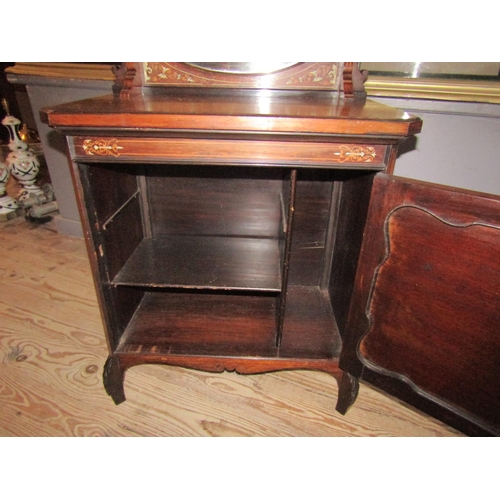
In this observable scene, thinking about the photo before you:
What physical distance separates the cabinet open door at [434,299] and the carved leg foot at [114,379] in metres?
0.82

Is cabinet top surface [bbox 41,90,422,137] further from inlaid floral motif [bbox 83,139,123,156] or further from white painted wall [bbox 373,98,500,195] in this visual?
white painted wall [bbox 373,98,500,195]

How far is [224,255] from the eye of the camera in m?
1.32

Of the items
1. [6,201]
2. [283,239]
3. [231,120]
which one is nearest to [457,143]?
[283,239]

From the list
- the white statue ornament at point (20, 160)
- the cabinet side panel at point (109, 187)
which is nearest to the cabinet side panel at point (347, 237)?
the cabinet side panel at point (109, 187)

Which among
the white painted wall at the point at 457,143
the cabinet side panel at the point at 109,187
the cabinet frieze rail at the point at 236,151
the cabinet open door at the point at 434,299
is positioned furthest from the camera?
the white painted wall at the point at 457,143

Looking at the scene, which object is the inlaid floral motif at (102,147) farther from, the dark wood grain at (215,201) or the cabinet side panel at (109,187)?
the dark wood grain at (215,201)

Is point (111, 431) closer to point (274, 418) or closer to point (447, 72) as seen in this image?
point (274, 418)

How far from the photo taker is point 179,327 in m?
1.28

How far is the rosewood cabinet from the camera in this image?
2.50ft

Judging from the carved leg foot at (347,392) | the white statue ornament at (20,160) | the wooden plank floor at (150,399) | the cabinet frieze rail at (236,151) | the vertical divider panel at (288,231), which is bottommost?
the wooden plank floor at (150,399)

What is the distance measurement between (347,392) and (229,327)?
476 millimetres

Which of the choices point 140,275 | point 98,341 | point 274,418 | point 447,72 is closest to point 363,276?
point 274,418

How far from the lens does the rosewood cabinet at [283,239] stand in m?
0.76

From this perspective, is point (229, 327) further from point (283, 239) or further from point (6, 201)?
point (6, 201)
